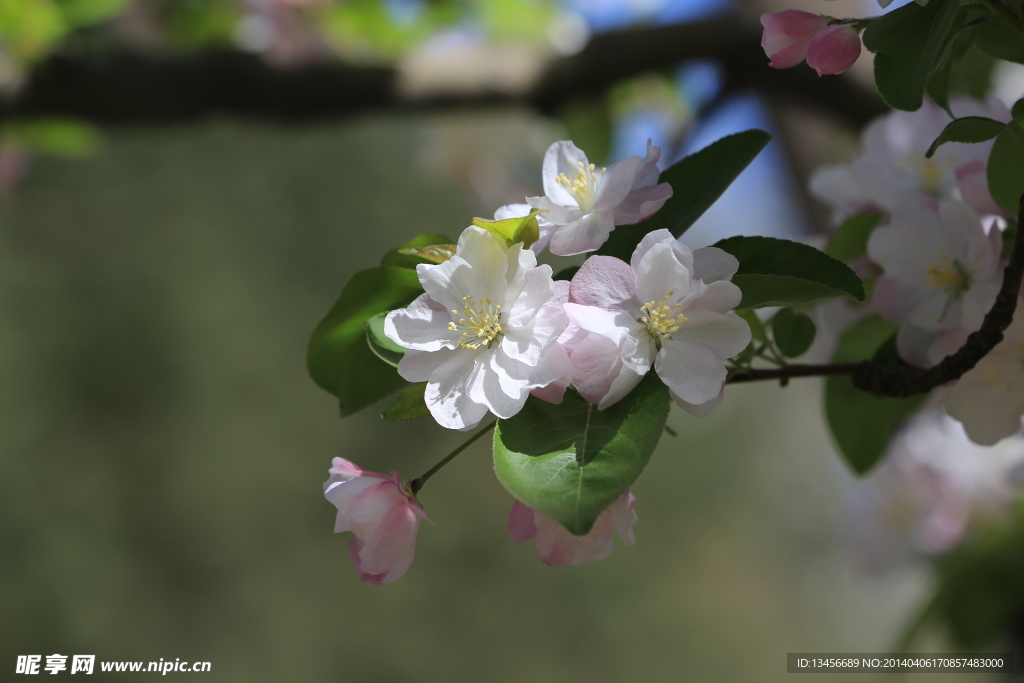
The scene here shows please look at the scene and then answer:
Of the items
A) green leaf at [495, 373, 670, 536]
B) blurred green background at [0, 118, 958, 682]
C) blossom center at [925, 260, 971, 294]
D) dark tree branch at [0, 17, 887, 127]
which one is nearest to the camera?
green leaf at [495, 373, 670, 536]

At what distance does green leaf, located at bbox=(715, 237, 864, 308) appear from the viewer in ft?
0.75

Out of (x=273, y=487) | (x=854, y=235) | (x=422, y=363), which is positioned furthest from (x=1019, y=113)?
(x=273, y=487)

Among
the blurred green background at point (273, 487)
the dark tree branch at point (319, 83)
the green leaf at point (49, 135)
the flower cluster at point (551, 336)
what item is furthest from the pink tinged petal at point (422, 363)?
the blurred green background at point (273, 487)

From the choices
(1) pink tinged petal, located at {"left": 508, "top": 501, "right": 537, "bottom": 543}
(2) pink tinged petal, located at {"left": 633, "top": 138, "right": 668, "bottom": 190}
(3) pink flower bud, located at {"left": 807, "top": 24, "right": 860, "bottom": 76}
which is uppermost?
(3) pink flower bud, located at {"left": 807, "top": 24, "right": 860, "bottom": 76}

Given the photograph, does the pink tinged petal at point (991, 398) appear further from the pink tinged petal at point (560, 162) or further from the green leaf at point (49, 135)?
the green leaf at point (49, 135)

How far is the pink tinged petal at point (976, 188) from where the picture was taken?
31 centimetres

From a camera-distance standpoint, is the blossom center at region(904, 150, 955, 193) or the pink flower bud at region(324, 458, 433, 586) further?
the blossom center at region(904, 150, 955, 193)

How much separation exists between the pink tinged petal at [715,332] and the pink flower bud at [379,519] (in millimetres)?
98

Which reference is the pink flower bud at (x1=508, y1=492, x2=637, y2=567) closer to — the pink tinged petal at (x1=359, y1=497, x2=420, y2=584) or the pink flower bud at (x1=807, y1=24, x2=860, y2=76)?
the pink tinged petal at (x1=359, y1=497, x2=420, y2=584)

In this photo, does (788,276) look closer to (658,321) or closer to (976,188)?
(658,321)

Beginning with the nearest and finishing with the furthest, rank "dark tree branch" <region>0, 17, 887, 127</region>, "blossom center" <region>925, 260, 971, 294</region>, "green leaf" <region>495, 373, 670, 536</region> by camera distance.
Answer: "green leaf" <region>495, 373, 670, 536</region>
"blossom center" <region>925, 260, 971, 294</region>
"dark tree branch" <region>0, 17, 887, 127</region>

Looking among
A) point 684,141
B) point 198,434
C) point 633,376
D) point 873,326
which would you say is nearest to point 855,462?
point 873,326

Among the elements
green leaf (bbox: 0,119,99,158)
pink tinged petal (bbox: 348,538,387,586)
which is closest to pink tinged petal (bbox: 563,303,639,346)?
pink tinged petal (bbox: 348,538,387,586)

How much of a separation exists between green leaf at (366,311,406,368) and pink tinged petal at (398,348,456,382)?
13 mm
